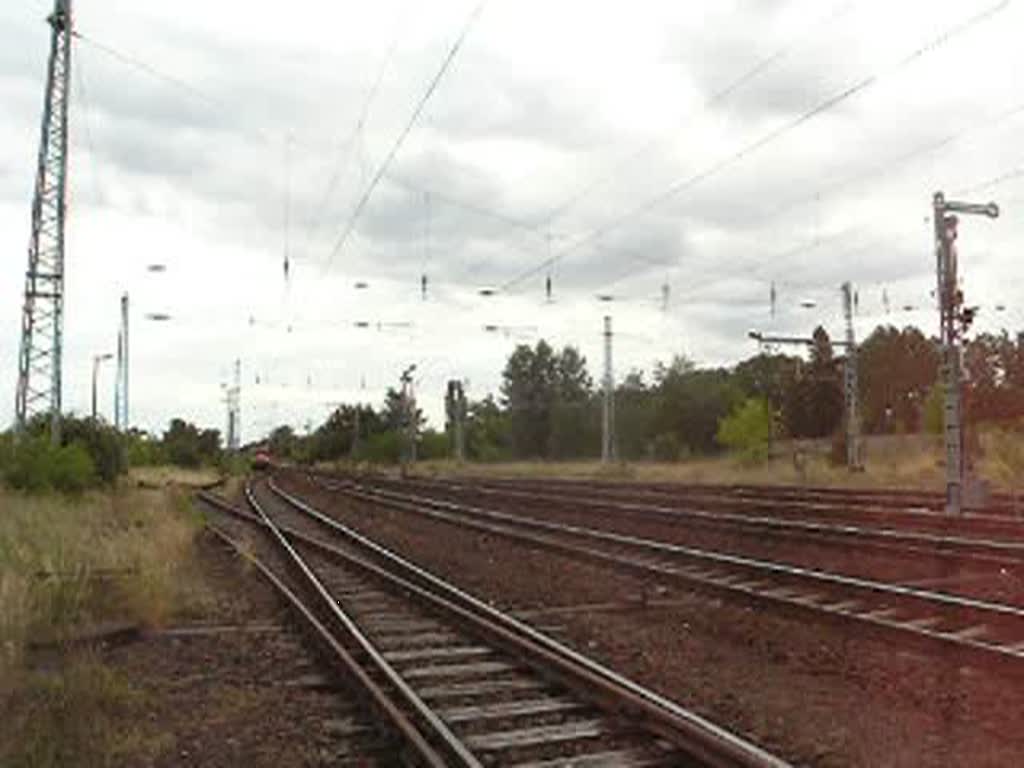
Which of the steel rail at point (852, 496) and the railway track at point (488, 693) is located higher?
the steel rail at point (852, 496)

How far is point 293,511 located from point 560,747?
31.2 meters

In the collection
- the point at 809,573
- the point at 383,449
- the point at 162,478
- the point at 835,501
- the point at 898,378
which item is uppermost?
the point at 898,378

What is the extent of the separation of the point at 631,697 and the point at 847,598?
604 cm

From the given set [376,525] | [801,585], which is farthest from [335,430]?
[801,585]

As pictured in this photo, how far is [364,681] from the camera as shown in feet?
30.7

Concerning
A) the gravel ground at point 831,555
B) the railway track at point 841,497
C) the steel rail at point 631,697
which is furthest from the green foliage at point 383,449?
the steel rail at point 631,697

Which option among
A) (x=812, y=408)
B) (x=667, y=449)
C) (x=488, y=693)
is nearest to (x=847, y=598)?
(x=488, y=693)

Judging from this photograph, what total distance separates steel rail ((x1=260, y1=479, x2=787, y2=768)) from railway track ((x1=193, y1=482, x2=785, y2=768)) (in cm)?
1

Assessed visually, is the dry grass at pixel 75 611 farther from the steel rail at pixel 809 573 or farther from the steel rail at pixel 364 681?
the steel rail at pixel 809 573

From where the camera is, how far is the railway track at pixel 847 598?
1020 centimetres

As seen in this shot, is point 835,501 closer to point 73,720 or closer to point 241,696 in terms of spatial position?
point 241,696

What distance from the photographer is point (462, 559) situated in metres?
20.4

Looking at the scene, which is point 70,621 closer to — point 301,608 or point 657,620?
point 301,608

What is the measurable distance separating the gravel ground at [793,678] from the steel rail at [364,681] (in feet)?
6.85
